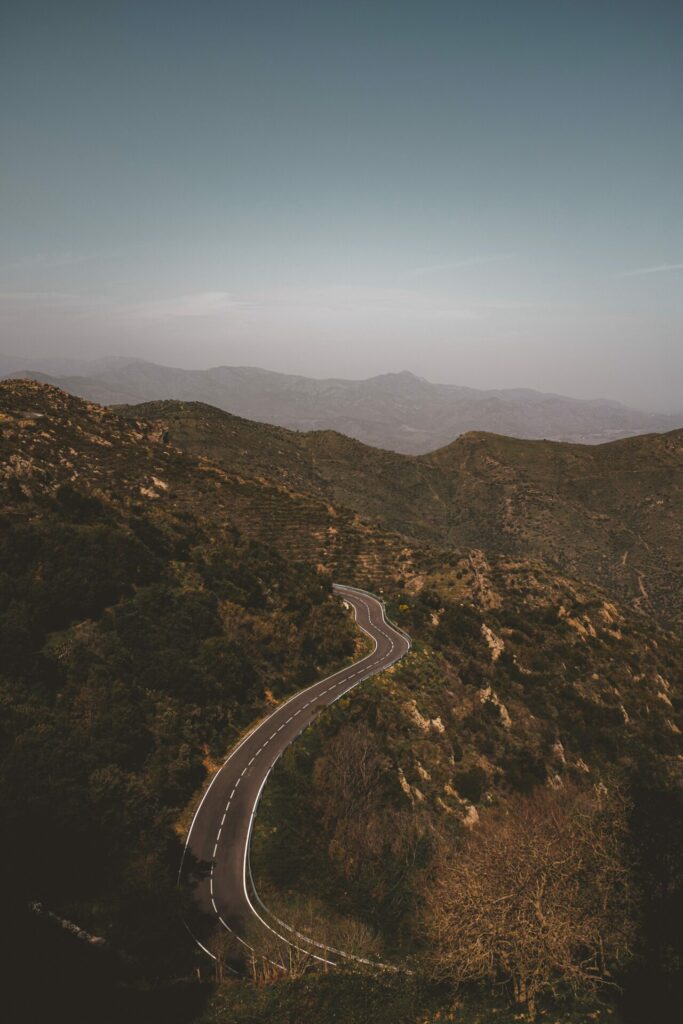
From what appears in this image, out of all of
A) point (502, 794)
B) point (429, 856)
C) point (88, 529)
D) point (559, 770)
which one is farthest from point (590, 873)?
point (88, 529)

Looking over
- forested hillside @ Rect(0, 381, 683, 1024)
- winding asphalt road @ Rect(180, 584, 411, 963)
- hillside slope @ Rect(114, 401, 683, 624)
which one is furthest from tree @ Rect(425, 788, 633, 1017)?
hillside slope @ Rect(114, 401, 683, 624)

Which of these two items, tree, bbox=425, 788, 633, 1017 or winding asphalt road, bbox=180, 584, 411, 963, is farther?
winding asphalt road, bbox=180, 584, 411, 963

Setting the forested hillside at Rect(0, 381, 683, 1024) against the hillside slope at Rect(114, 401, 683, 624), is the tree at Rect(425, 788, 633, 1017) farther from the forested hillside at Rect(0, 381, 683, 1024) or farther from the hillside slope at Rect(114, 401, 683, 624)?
the hillside slope at Rect(114, 401, 683, 624)

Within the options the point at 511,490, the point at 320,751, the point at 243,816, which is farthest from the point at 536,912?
the point at 511,490

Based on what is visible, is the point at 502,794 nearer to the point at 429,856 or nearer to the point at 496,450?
the point at 429,856

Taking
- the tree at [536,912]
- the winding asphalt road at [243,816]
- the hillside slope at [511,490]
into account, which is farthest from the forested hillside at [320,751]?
the hillside slope at [511,490]

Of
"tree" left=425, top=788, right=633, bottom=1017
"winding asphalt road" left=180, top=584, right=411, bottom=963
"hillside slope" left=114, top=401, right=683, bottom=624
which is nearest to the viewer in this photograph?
"tree" left=425, top=788, right=633, bottom=1017

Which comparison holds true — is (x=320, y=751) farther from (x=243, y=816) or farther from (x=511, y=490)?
(x=511, y=490)
